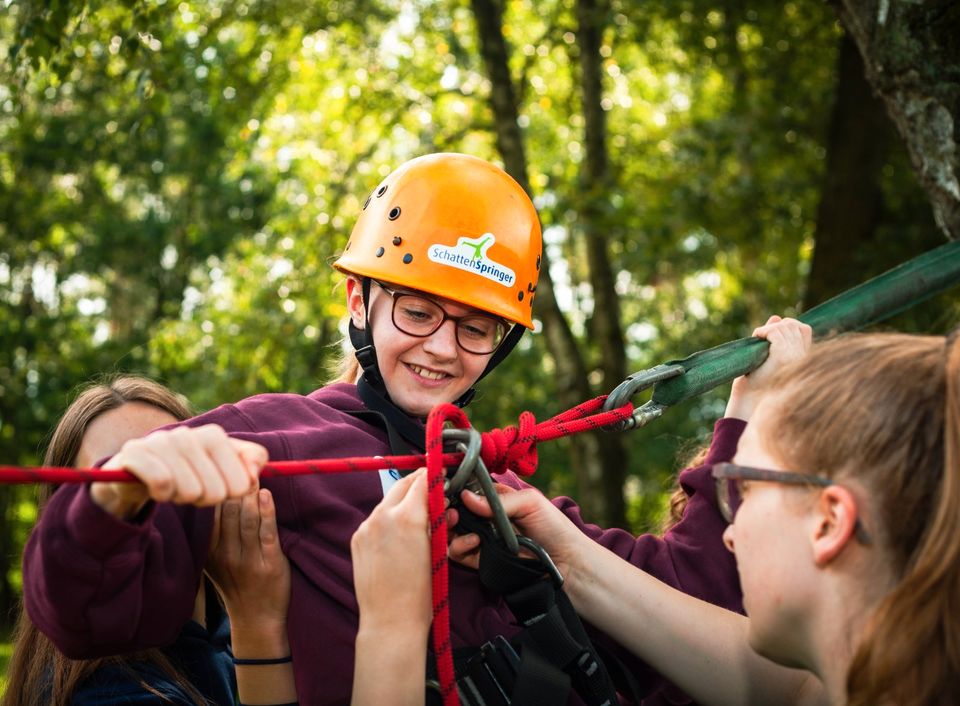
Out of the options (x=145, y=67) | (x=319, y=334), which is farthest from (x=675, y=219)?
(x=145, y=67)

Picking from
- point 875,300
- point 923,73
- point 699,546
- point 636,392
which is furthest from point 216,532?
point 923,73

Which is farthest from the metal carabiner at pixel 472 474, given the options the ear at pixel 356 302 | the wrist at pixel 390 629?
the ear at pixel 356 302

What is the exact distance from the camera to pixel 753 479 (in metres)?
2.06

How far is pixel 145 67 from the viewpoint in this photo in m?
4.34

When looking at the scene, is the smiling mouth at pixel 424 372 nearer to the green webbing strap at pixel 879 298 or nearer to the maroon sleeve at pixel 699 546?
the maroon sleeve at pixel 699 546

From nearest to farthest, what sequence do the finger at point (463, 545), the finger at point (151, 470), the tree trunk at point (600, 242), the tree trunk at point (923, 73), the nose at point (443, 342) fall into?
1. the finger at point (151, 470)
2. the finger at point (463, 545)
3. the nose at point (443, 342)
4. the tree trunk at point (923, 73)
5. the tree trunk at point (600, 242)

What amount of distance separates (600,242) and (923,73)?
6.52m

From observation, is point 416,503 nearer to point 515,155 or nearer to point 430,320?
point 430,320

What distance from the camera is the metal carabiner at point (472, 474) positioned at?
7.21 feet

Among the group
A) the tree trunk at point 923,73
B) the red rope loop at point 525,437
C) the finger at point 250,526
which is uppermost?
the tree trunk at point 923,73

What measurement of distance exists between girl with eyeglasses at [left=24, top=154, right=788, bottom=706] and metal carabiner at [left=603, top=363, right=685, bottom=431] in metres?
0.31

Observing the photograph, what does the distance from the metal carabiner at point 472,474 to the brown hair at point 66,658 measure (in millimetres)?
1213

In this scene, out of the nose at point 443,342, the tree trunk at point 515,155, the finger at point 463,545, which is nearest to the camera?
the finger at point 463,545

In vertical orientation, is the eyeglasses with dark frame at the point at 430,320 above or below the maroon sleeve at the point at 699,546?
above
